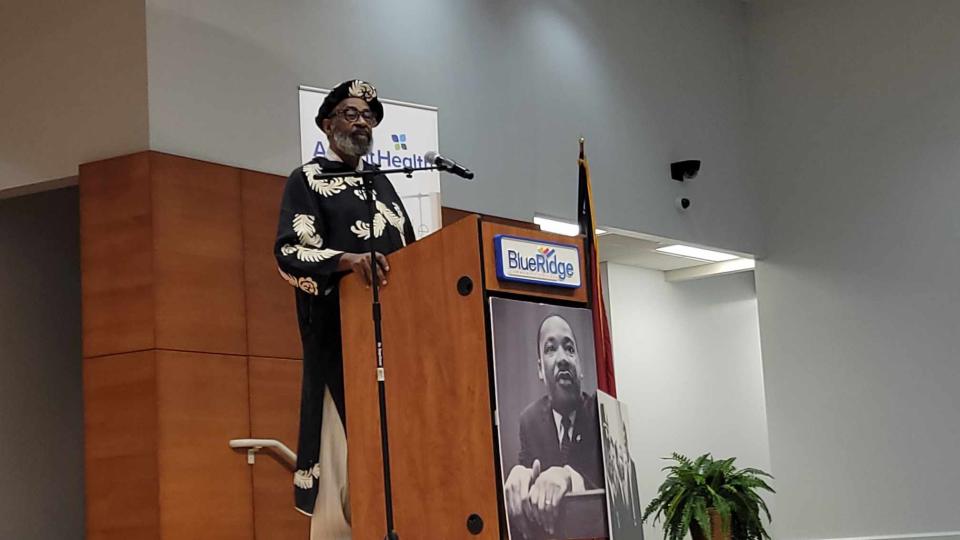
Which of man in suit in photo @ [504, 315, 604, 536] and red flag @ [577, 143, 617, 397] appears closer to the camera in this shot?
man in suit in photo @ [504, 315, 604, 536]

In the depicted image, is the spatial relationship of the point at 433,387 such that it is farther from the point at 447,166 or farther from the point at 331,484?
the point at 447,166

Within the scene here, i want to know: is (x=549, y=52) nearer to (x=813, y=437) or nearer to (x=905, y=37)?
(x=905, y=37)

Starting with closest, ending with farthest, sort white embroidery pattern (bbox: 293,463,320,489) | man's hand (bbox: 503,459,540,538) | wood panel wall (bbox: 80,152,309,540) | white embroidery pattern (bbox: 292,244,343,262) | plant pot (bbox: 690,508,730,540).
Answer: man's hand (bbox: 503,459,540,538) → white embroidery pattern (bbox: 292,244,343,262) → white embroidery pattern (bbox: 293,463,320,489) → wood panel wall (bbox: 80,152,309,540) → plant pot (bbox: 690,508,730,540)

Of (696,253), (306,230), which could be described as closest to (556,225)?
(696,253)

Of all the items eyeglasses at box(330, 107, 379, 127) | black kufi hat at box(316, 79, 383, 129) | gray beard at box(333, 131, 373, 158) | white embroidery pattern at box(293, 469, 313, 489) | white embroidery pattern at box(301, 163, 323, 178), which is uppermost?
black kufi hat at box(316, 79, 383, 129)

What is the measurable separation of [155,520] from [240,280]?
114cm

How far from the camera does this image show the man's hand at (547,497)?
2678 millimetres

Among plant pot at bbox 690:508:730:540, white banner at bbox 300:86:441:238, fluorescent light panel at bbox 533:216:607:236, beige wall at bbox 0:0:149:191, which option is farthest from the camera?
plant pot at bbox 690:508:730:540

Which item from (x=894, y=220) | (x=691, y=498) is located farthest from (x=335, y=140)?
(x=894, y=220)

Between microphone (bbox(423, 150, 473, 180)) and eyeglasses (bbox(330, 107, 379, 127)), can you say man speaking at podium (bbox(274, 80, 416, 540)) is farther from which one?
microphone (bbox(423, 150, 473, 180))

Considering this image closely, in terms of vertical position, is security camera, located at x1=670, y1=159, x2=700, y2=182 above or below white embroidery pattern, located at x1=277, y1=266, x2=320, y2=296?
above

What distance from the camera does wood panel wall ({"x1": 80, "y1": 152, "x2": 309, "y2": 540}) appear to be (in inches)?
201

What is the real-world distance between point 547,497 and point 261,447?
292 centimetres

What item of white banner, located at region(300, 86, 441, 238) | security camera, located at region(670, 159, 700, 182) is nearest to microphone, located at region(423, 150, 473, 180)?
white banner, located at region(300, 86, 441, 238)
